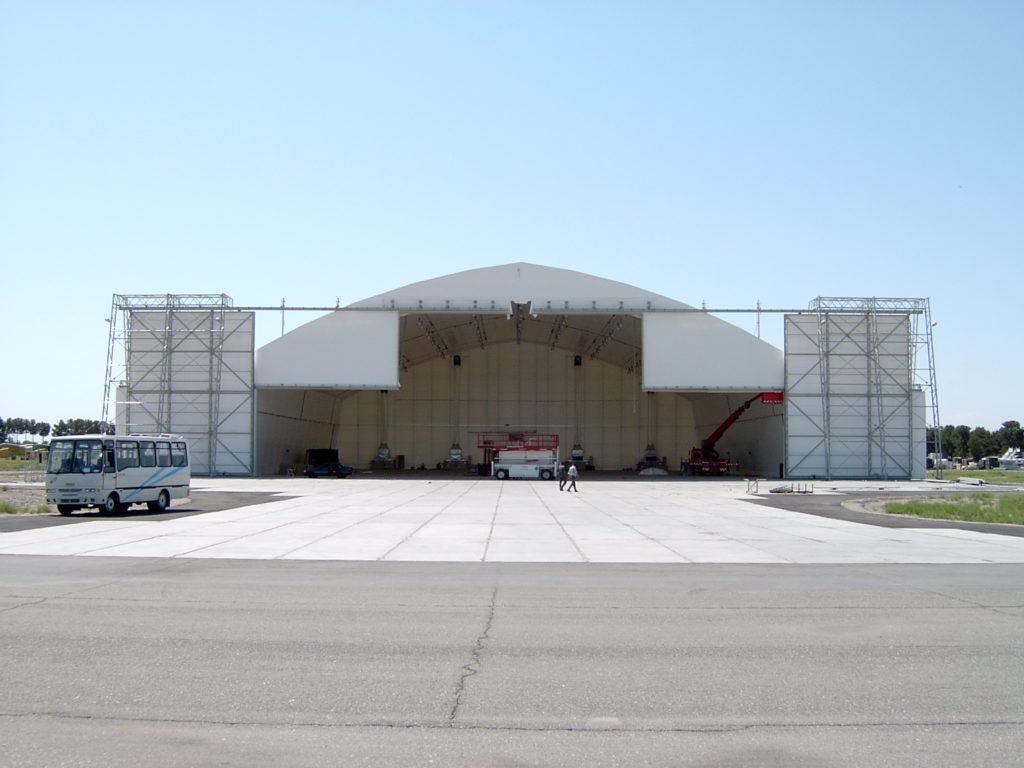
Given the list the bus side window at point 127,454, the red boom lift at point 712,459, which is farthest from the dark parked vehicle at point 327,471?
the bus side window at point 127,454

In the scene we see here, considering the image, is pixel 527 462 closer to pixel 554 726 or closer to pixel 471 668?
pixel 471 668

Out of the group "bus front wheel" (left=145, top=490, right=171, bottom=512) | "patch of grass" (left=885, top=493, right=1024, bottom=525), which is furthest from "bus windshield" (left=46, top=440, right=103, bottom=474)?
"patch of grass" (left=885, top=493, right=1024, bottom=525)

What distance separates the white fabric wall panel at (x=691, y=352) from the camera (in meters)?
58.9

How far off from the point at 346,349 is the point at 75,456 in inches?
1236

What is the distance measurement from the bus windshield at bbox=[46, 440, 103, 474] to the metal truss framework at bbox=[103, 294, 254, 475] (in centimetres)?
3114

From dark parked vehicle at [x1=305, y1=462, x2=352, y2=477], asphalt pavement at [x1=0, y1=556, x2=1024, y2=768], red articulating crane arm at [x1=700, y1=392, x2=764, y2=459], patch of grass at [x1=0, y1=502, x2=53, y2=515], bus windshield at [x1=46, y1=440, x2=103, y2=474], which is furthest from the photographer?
red articulating crane arm at [x1=700, y1=392, x2=764, y2=459]

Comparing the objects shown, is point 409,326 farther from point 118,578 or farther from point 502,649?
point 502,649

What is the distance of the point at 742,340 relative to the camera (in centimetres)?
5922

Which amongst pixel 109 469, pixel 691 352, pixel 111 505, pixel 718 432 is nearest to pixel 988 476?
pixel 718 432

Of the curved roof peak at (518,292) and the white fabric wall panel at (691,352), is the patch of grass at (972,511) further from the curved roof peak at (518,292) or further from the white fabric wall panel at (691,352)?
the curved roof peak at (518,292)

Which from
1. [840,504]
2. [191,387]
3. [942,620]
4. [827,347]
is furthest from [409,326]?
[942,620]

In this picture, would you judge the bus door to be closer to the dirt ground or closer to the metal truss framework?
the dirt ground

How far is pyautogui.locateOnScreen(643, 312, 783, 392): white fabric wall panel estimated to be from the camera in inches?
2320

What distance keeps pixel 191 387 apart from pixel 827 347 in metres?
44.0
